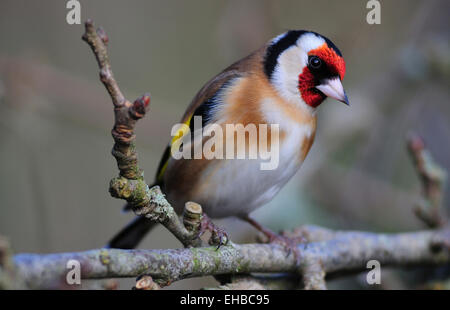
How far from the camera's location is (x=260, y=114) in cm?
254

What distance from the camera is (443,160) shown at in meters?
4.34

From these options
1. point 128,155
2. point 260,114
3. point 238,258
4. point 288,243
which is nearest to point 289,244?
point 288,243

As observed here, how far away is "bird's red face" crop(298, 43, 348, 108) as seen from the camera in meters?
2.50

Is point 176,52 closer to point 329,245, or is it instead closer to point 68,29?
point 68,29

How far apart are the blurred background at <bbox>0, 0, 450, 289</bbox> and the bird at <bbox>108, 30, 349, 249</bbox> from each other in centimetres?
93

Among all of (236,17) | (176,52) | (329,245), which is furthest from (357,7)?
(329,245)

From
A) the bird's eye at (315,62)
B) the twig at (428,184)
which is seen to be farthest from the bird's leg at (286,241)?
the twig at (428,184)

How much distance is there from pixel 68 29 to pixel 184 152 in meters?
2.91

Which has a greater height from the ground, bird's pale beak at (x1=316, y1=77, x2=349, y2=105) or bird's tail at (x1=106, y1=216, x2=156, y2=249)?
bird's pale beak at (x1=316, y1=77, x2=349, y2=105)

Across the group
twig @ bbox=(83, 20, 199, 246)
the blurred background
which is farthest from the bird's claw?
the blurred background

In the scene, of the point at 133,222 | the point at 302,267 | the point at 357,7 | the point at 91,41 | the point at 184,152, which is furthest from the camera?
the point at 357,7

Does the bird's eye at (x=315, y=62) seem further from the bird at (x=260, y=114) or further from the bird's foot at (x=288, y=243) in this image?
the bird's foot at (x=288, y=243)

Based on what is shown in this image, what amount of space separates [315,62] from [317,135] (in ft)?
6.40

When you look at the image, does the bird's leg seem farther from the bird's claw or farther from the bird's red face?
the bird's red face
